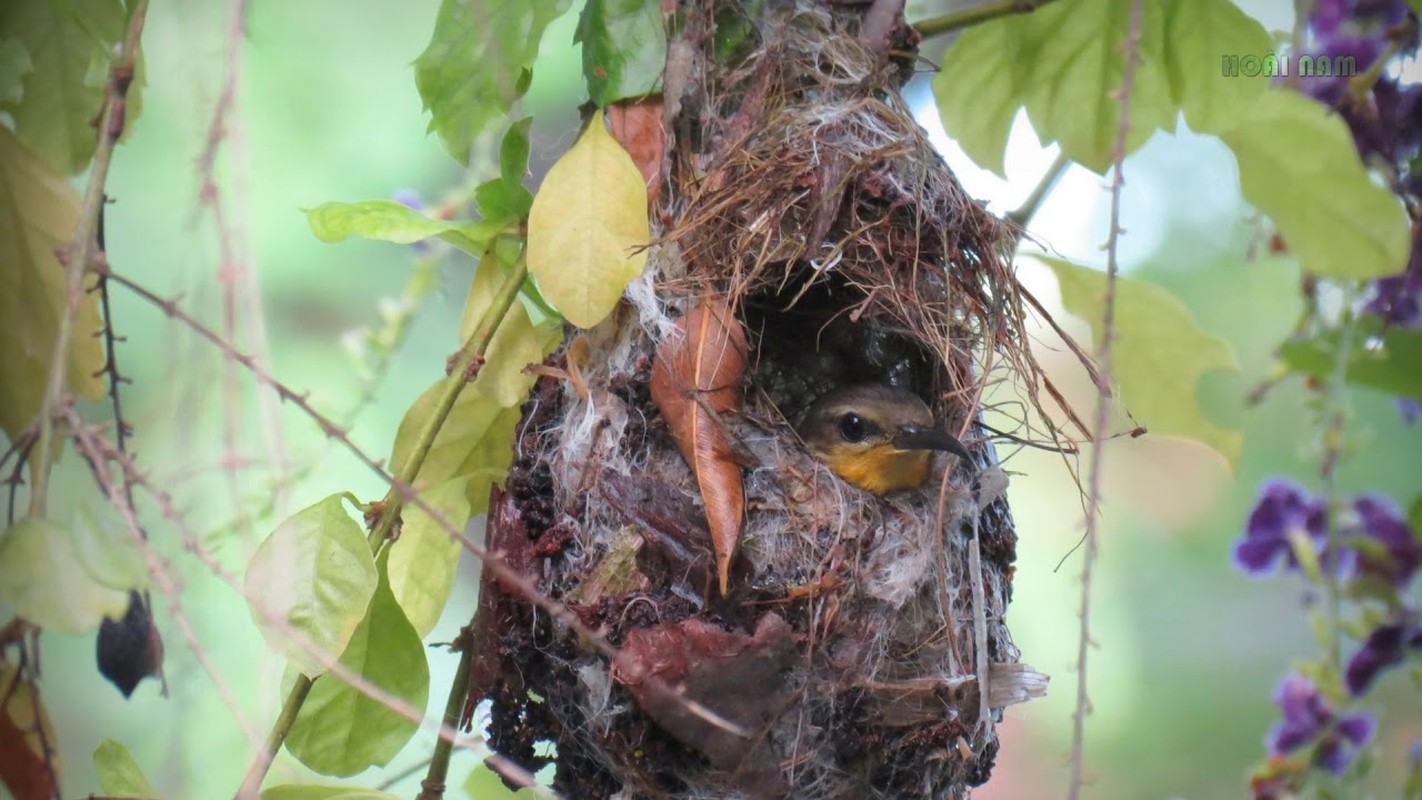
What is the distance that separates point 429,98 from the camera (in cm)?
135

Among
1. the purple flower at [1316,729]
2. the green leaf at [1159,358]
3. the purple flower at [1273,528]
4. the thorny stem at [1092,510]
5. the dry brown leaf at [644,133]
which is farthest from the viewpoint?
the purple flower at [1273,528]

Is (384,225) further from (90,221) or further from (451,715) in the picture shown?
(451,715)

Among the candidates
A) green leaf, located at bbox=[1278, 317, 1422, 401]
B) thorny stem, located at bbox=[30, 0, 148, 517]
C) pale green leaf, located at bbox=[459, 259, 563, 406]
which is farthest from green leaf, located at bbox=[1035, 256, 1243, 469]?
thorny stem, located at bbox=[30, 0, 148, 517]

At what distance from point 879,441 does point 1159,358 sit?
44cm

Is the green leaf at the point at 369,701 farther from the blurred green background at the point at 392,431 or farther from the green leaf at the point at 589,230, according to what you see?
the green leaf at the point at 589,230

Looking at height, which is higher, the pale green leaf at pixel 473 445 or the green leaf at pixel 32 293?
the pale green leaf at pixel 473 445

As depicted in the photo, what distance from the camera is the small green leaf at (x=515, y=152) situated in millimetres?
1388

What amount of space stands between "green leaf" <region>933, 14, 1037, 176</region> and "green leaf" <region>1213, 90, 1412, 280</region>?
0.31 m

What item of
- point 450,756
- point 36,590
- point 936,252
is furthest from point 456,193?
point 36,590

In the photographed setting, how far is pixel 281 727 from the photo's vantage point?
1181 mm

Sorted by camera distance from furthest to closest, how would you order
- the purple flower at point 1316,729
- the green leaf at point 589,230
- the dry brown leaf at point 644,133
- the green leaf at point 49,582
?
the purple flower at point 1316,729
the dry brown leaf at point 644,133
the green leaf at point 589,230
the green leaf at point 49,582

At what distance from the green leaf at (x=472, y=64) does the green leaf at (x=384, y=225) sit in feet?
0.31

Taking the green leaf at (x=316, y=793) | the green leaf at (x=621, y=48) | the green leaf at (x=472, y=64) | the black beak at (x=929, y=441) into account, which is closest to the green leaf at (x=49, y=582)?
the green leaf at (x=316, y=793)

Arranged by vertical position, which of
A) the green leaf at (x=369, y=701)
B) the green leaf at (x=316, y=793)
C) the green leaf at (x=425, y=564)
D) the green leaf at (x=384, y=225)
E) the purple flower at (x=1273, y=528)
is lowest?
the green leaf at (x=316, y=793)
